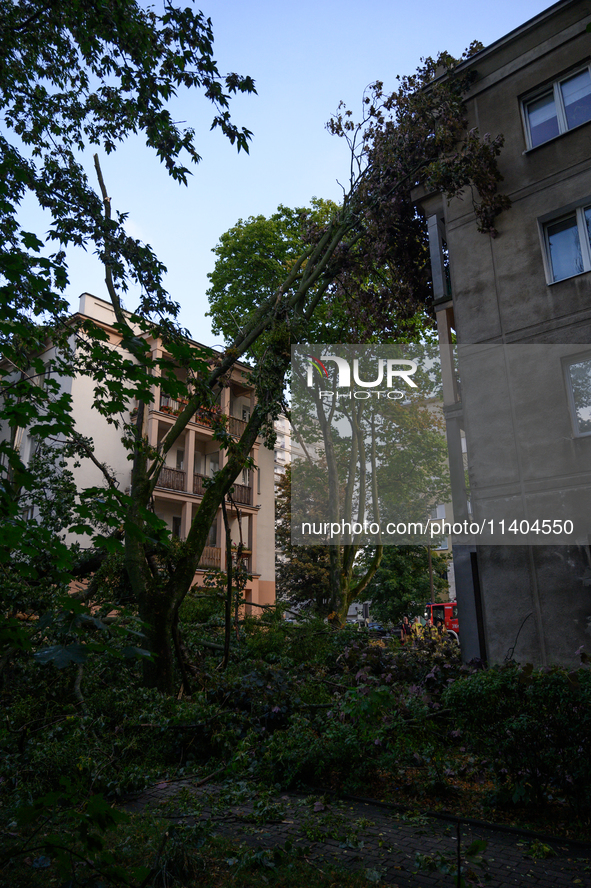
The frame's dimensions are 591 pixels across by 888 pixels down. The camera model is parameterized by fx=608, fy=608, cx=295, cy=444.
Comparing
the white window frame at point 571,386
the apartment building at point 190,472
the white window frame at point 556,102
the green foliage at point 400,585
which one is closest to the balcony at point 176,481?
the apartment building at point 190,472

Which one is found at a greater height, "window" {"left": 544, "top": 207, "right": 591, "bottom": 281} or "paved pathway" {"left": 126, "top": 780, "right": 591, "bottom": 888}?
"window" {"left": 544, "top": 207, "right": 591, "bottom": 281}

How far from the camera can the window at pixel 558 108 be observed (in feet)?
36.1

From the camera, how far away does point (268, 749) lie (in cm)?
678

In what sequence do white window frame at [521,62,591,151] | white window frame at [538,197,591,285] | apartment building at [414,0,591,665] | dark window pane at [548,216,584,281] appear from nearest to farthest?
apartment building at [414,0,591,665] < white window frame at [538,197,591,285] < dark window pane at [548,216,584,281] < white window frame at [521,62,591,151]

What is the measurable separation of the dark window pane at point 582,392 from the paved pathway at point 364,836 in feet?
21.7

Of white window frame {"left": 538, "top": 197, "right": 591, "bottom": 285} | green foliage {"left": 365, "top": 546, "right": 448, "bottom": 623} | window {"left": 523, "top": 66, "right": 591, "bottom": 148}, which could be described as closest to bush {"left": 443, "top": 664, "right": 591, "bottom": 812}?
white window frame {"left": 538, "top": 197, "right": 591, "bottom": 285}

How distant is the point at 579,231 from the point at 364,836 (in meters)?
10.1

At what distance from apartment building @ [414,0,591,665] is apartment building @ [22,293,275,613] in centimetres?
1147

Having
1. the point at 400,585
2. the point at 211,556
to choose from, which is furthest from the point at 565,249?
the point at 400,585

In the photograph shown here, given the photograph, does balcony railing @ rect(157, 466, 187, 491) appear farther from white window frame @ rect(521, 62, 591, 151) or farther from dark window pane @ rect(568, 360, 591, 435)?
dark window pane @ rect(568, 360, 591, 435)

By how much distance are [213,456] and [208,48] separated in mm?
24724

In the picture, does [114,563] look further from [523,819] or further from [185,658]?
[523,819]

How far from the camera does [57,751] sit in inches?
241

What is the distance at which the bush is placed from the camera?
500 cm
